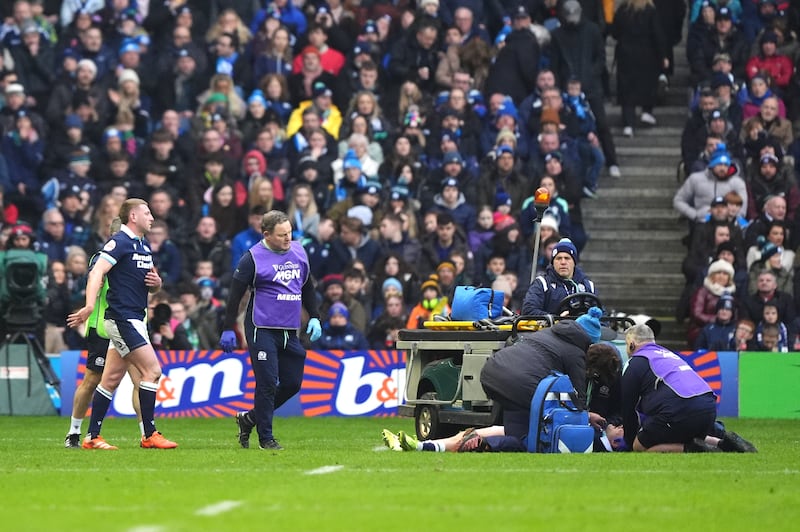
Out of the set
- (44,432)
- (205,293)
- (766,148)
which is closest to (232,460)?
(44,432)

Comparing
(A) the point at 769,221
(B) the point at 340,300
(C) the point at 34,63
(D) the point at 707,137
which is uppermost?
(C) the point at 34,63

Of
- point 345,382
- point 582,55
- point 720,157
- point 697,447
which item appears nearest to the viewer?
point 697,447

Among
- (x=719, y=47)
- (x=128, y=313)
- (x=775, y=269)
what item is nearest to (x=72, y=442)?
(x=128, y=313)

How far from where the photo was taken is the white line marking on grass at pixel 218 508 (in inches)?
406

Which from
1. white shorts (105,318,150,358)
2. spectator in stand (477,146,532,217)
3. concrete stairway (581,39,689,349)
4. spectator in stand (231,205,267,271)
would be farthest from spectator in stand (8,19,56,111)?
white shorts (105,318,150,358)

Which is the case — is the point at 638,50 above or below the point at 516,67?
above

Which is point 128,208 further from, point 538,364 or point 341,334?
point 341,334

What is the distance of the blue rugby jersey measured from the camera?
15.6 m

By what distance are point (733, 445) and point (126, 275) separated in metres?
5.27

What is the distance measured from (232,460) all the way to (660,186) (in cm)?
1497

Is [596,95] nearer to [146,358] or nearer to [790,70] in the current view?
[790,70]

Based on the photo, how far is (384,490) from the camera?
1164cm

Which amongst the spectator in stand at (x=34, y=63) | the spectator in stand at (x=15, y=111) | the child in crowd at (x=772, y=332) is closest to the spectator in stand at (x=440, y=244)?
the child in crowd at (x=772, y=332)

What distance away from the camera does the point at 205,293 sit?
24.0 metres
